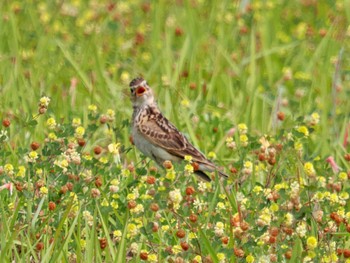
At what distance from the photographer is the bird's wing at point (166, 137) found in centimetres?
860

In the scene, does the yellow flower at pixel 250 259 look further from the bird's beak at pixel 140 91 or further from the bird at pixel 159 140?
the bird's beak at pixel 140 91

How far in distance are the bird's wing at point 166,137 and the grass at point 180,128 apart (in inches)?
7.4

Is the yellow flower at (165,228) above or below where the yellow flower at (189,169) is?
below

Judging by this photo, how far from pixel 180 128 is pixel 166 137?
63 centimetres

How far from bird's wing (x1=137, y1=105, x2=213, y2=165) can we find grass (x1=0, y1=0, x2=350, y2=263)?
188mm

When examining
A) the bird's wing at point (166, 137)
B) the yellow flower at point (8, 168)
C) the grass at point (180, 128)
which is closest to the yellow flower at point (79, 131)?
the grass at point (180, 128)

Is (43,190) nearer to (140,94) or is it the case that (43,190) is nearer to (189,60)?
(140,94)

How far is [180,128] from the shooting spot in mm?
9320

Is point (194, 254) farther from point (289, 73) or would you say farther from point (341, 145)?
point (289, 73)

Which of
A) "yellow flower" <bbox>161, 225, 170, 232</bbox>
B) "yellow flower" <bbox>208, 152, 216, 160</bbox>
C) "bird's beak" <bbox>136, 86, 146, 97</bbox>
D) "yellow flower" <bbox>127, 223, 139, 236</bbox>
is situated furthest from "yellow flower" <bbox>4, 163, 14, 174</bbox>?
"bird's beak" <bbox>136, 86, 146, 97</bbox>

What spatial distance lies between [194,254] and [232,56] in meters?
5.41

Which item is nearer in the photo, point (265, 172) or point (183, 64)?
point (265, 172)

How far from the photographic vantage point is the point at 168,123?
8.91m

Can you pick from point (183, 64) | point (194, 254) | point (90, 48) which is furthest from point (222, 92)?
point (194, 254)
